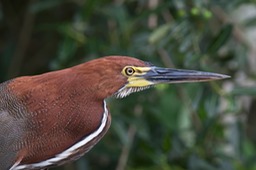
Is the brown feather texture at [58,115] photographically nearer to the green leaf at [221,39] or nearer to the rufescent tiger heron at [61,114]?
the rufescent tiger heron at [61,114]

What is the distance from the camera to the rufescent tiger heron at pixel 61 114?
177 centimetres

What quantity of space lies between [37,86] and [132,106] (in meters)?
1.21

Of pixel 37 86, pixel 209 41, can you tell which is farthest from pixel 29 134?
pixel 209 41

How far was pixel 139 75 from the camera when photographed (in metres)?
1.82

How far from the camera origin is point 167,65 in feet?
9.37

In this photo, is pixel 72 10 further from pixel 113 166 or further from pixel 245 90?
pixel 245 90

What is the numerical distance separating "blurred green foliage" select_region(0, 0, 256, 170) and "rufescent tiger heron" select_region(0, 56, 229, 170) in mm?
869

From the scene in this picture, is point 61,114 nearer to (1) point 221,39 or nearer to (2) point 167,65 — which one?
(1) point 221,39

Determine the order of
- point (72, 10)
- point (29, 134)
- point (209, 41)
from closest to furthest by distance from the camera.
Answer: point (29, 134), point (209, 41), point (72, 10)

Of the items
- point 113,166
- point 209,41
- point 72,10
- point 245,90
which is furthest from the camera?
point 72,10

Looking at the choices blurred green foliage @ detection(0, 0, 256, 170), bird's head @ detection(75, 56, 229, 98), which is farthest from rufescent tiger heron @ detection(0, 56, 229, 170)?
blurred green foliage @ detection(0, 0, 256, 170)

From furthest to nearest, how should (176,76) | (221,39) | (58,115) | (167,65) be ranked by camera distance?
(167,65) → (221,39) → (176,76) → (58,115)

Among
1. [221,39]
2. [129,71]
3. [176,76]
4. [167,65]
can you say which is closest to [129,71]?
[129,71]

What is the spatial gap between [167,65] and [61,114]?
1.12m
